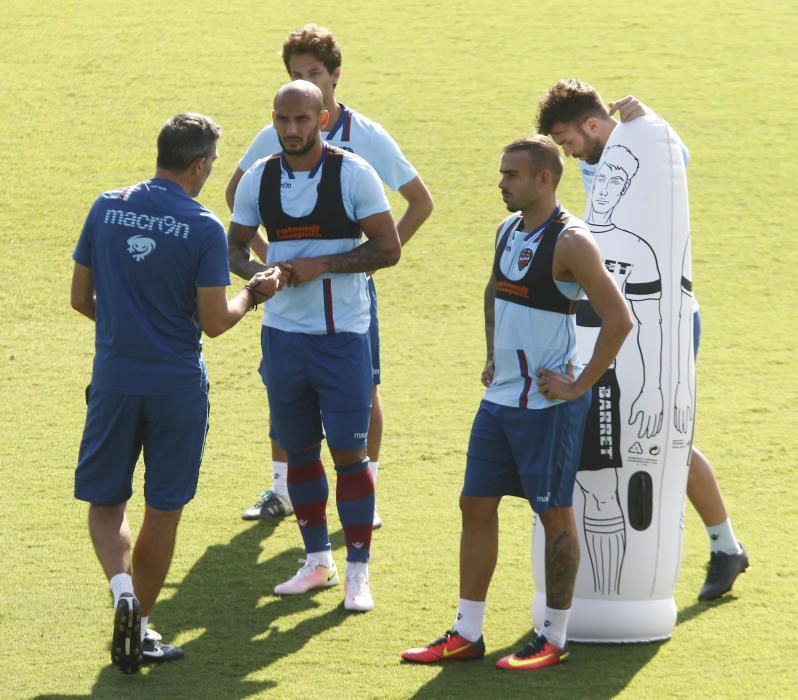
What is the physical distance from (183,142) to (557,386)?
1.47 m

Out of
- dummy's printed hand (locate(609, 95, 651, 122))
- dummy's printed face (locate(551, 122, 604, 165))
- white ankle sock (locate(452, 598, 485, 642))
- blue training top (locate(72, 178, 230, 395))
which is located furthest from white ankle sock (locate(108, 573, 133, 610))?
dummy's printed hand (locate(609, 95, 651, 122))

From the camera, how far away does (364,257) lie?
4.73 m

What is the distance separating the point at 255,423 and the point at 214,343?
5.13ft

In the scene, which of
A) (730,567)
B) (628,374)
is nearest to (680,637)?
(730,567)

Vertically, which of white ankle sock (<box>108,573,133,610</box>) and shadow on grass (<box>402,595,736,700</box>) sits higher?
white ankle sock (<box>108,573,133,610</box>)

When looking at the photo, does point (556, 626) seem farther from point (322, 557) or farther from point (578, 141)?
point (578, 141)

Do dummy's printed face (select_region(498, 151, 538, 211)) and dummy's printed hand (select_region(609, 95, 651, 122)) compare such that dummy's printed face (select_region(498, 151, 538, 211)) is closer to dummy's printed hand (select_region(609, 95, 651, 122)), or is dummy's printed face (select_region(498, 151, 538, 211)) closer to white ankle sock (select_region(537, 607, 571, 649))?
dummy's printed hand (select_region(609, 95, 651, 122))

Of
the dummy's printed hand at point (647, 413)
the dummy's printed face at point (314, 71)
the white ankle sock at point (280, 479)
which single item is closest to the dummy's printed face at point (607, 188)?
the dummy's printed hand at point (647, 413)

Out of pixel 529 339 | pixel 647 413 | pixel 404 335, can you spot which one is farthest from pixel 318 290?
pixel 404 335

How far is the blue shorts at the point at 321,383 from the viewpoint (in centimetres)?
480

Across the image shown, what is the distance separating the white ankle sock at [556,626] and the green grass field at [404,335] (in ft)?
0.38

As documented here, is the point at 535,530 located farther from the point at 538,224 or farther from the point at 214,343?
the point at 214,343

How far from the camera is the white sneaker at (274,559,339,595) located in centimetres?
506

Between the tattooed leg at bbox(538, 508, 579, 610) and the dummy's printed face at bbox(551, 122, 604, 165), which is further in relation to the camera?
the dummy's printed face at bbox(551, 122, 604, 165)
